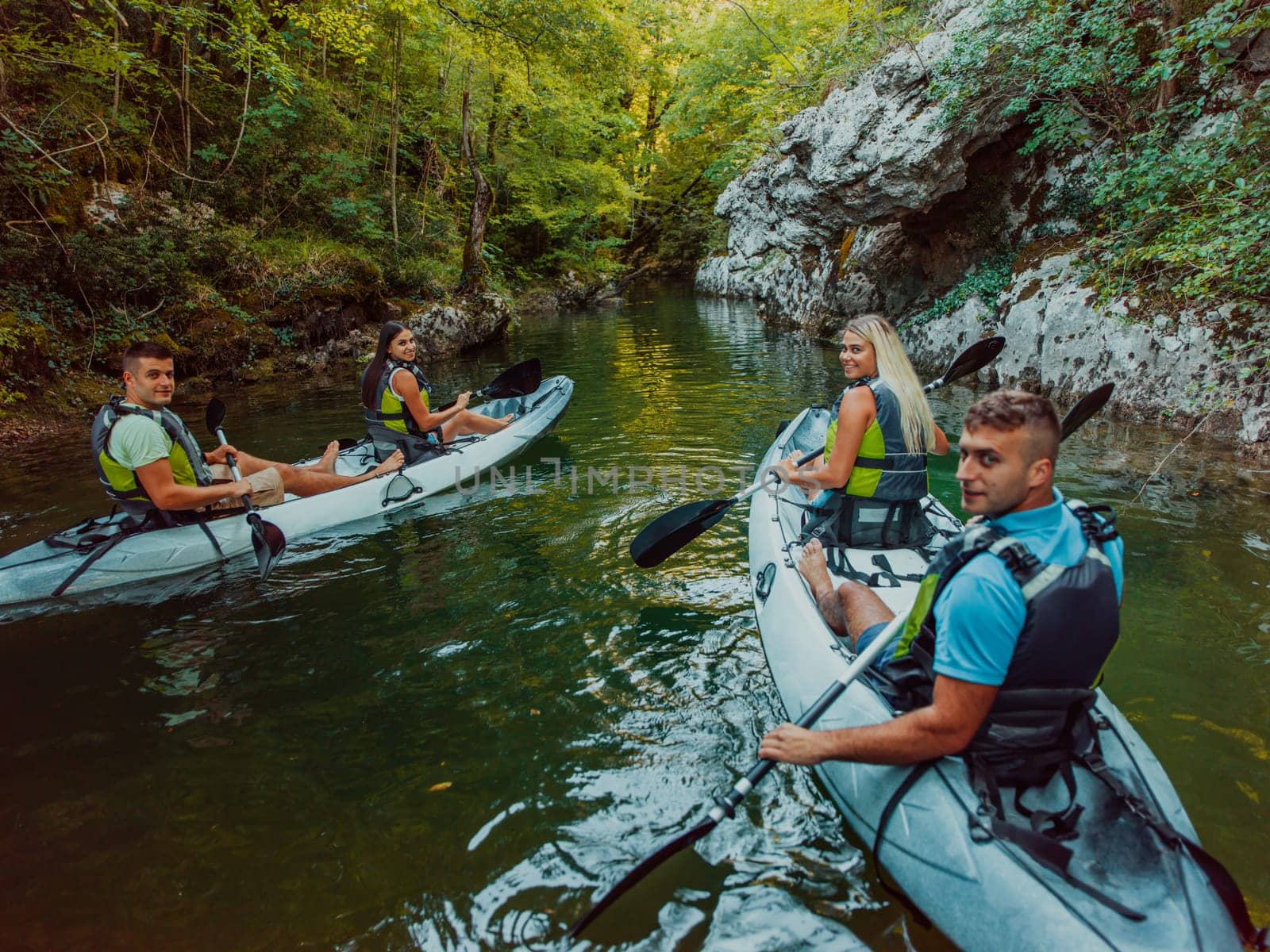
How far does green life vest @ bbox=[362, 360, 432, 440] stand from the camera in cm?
588

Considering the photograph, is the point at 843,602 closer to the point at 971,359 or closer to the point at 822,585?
the point at 822,585

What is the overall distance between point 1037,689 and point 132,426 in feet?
15.9

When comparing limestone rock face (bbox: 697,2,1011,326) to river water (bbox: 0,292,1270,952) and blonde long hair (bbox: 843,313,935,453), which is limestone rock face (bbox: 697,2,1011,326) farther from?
blonde long hair (bbox: 843,313,935,453)

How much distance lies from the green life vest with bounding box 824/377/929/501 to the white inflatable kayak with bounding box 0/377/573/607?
3.73 meters

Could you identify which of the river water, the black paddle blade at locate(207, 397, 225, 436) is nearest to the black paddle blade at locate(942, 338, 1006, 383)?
the river water

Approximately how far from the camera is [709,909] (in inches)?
87.6

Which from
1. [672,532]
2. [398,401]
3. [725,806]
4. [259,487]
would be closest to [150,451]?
[259,487]

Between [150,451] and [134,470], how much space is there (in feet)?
0.67

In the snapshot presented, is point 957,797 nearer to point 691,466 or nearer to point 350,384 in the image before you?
point 691,466

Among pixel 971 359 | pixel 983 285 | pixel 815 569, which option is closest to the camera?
pixel 815 569

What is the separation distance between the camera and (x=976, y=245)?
404 inches

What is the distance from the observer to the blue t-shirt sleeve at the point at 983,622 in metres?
1.70

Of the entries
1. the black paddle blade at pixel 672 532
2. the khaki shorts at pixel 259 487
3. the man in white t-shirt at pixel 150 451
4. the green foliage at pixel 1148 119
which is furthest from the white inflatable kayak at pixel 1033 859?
the green foliage at pixel 1148 119

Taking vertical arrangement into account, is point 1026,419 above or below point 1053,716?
above
